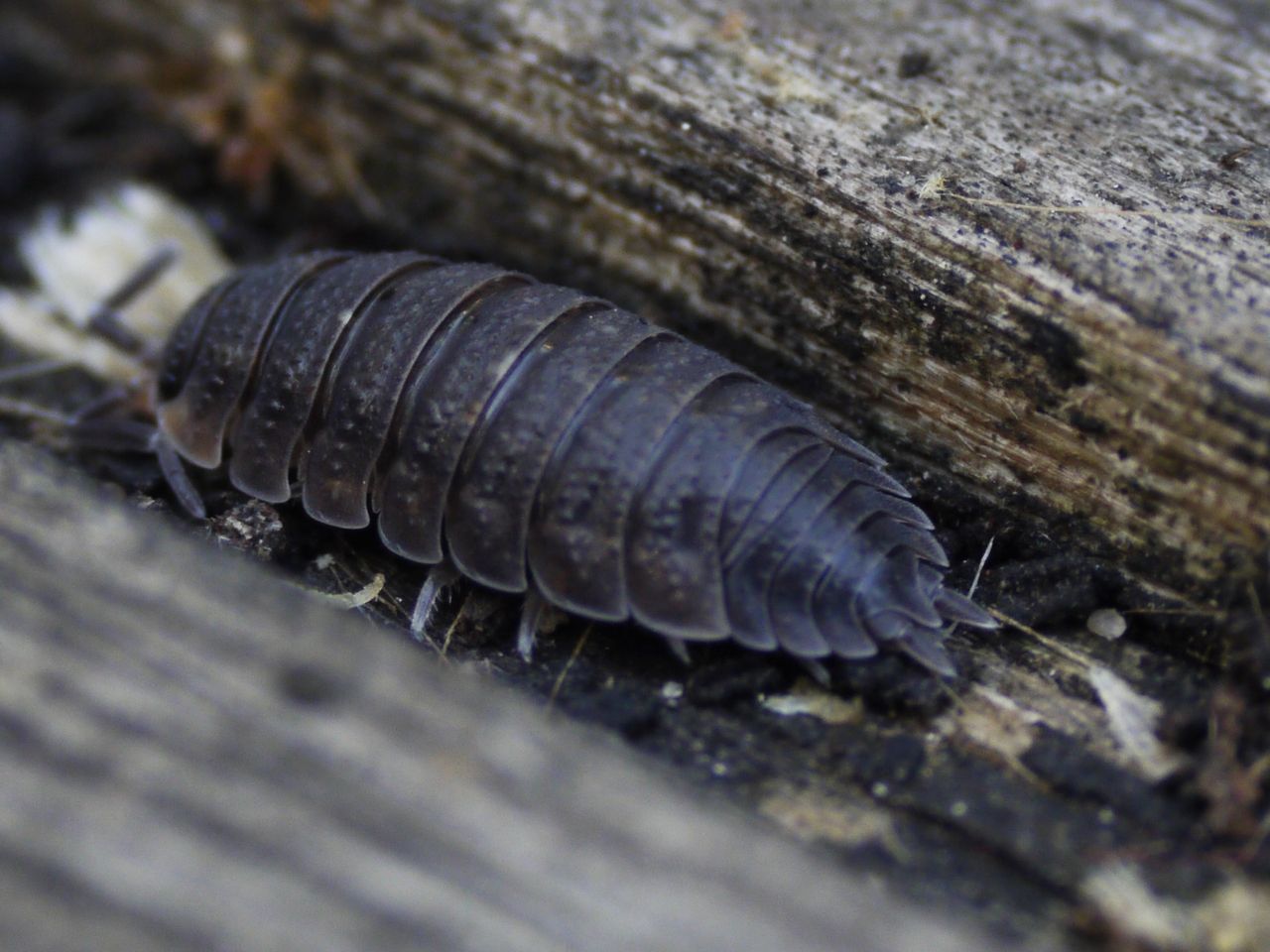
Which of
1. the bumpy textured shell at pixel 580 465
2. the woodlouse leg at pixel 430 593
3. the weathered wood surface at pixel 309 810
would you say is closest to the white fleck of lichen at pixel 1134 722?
the bumpy textured shell at pixel 580 465

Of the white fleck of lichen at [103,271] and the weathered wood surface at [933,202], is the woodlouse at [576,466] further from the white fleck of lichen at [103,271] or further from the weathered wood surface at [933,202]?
the white fleck of lichen at [103,271]

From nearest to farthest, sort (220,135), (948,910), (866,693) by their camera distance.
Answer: (948,910) < (866,693) < (220,135)

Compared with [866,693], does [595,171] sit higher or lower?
higher

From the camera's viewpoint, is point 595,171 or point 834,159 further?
point 595,171

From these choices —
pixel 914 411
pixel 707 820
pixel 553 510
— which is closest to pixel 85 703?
pixel 707 820

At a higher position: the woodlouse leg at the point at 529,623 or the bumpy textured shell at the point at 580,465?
the bumpy textured shell at the point at 580,465

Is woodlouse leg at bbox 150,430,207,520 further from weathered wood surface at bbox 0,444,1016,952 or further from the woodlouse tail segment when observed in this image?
the woodlouse tail segment

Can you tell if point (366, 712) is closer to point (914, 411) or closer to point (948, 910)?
point (948, 910)

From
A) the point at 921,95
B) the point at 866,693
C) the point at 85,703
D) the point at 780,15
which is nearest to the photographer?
the point at 85,703
